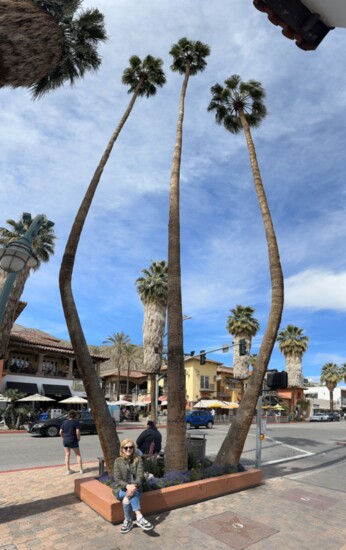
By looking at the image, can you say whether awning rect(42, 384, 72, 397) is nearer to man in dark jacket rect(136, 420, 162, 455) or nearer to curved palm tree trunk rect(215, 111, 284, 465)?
man in dark jacket rect(136, 420, 162, 455)

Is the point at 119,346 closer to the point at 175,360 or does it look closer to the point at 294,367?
the point at 294,367

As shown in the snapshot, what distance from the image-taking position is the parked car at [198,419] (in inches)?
1256

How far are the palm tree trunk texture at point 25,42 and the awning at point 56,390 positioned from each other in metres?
32.8

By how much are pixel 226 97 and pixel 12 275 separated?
38.8 feet

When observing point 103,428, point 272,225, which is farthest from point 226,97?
point 103,428

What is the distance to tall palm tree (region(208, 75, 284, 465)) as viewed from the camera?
9.26 meters

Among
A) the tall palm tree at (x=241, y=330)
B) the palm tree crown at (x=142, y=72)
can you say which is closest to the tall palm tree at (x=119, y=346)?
the tall palm tree at (x=241, y=330)

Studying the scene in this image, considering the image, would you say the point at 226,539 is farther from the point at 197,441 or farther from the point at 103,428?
the point at 197,441

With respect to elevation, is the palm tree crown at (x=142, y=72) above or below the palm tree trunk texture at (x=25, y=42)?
above

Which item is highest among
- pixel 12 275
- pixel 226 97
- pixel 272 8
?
pixel 226 97

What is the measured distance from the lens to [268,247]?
10.9 metres

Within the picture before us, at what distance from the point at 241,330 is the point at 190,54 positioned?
37.9 metres

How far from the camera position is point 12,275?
628 cm

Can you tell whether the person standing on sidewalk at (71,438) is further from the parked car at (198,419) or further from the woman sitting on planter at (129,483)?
the parked car at (198,419)
